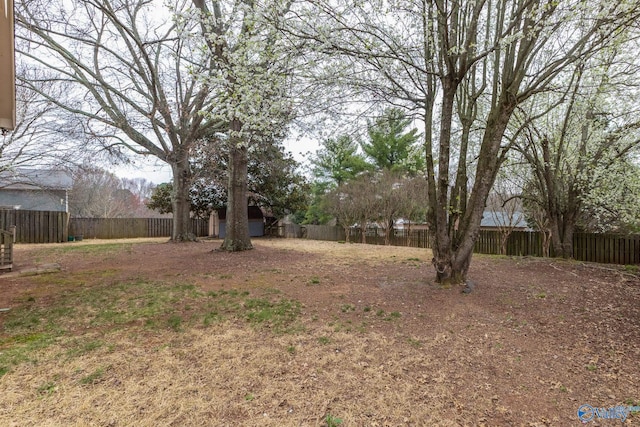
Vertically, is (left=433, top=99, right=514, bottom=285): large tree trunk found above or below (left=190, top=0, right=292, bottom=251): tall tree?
below

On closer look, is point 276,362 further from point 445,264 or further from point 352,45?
point 352,45

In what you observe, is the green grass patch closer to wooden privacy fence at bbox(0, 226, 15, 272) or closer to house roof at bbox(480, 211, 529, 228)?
wooden privacy fence at bbox(0, 226, 15, 272)

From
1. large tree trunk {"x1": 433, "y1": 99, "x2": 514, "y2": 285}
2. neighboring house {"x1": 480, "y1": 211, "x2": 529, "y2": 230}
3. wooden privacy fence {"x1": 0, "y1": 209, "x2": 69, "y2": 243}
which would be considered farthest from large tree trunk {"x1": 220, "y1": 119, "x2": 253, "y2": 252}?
wooden privacy fence {"x1": 0, "y1": 209, "x2": 69, "y2": 243}

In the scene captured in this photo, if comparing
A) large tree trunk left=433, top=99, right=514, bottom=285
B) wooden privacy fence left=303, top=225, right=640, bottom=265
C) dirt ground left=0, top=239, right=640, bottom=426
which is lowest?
dirt ground left=0, top=239, right=640, bottom=426

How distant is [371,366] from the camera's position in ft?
9.04

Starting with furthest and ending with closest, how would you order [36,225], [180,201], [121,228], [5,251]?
[121,228] → [36,225] → [180,201] → [5,251]

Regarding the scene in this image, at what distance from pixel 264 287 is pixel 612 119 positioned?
9.45 m

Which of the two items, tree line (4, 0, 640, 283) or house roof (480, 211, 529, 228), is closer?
tree line (4, 0, 640, 283)

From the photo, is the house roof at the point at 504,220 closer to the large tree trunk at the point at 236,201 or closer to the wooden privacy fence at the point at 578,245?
the wooden privacy fence at the point at 578,245

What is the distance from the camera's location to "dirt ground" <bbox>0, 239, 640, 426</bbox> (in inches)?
84.0

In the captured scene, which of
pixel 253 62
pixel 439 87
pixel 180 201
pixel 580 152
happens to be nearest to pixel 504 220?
pixel 580 152

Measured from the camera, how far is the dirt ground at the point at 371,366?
7.00 feet

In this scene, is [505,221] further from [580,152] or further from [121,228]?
[121,228]

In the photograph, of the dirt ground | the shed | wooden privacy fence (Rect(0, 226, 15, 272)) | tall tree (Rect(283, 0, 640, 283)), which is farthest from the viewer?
the shed
